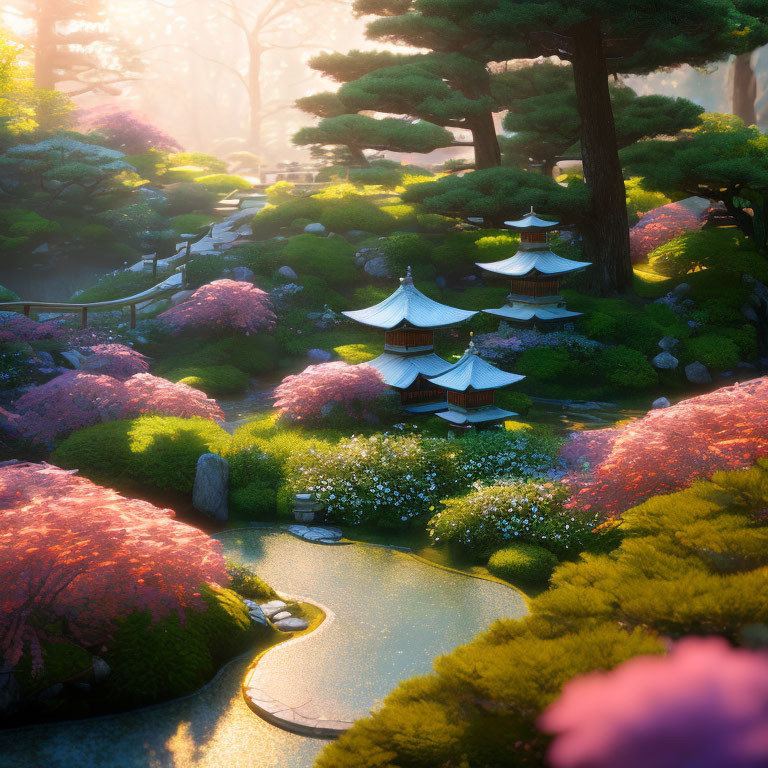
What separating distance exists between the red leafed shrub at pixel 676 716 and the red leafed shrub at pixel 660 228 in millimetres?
26243

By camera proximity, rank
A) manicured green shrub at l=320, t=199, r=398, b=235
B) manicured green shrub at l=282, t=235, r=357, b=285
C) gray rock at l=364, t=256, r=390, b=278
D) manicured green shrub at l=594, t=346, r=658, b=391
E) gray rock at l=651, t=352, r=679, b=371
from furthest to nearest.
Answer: manicured green shrub at l=320, t=199, r=398, b=235
gray rock at l=364, t=256, r=390, b=278
manicured green shrub at l=282, t=235, r=357, b=285
gray rock at l=651, t=352, r=679, b=371
manicured green shrub at l=594, t=346, r=658, b=391

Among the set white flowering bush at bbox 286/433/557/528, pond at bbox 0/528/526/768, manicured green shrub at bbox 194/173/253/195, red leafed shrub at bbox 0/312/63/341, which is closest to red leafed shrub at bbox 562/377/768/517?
pond at bbox 0/528/526/768

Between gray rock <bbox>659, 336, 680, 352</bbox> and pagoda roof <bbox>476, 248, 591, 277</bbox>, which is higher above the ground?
pagoda roof <bbox>476, 248, 591, 277</bbox>

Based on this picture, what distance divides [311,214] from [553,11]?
1098 centimetres

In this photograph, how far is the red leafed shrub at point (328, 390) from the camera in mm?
14016

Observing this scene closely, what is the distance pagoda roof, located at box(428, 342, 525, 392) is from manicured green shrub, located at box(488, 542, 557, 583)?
4.47 meters

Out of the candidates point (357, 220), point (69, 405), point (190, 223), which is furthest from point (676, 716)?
point (190, 223)

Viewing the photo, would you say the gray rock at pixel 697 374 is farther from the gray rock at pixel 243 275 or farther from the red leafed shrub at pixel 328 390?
the gray rock at pixel 243 275

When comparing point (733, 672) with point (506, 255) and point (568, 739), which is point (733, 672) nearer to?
point (568, 739)

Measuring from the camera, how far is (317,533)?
35.8 ft

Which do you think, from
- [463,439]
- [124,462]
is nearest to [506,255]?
[463,439]

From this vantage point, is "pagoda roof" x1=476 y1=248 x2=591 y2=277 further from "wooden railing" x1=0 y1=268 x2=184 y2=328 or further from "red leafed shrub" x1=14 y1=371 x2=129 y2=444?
"red leafed shrub" x1=14 y1=371 x2=129 y2=444

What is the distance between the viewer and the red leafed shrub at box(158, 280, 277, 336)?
19.1 m

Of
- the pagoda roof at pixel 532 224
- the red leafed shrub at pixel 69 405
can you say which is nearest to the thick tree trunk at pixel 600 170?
the pagoda roof at pixel 532 224
